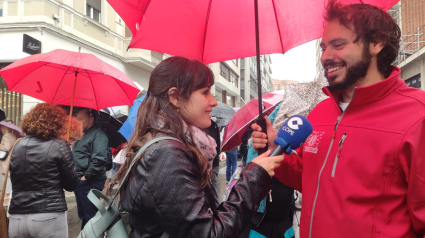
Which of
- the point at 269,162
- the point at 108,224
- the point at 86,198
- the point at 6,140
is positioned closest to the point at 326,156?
the point at 269,162

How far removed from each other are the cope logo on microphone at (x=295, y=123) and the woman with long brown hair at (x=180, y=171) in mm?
176

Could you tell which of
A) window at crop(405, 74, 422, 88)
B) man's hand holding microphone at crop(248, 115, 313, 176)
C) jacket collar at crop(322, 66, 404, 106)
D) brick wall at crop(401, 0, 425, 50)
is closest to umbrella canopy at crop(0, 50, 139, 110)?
man's hand holding microphone at crop(248, 115, 313, 176)

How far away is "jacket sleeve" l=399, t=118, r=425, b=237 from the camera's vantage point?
1.22 metres

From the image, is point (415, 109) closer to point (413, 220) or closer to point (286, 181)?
point (413, 220)

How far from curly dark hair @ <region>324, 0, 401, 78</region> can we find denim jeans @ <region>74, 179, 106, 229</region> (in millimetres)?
3897

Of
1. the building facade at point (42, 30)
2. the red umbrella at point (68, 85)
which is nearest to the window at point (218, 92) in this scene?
the building facade at point (42, 30)

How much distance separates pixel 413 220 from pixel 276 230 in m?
1.32

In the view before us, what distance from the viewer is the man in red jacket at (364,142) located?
1.29m

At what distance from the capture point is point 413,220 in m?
1.27

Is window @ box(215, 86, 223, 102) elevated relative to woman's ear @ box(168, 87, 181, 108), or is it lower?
elevated

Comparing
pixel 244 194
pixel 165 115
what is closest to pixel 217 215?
pixel 244 194

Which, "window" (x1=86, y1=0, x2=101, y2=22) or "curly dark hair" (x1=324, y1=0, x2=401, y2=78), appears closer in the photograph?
"curly dark hair" (x1=324, y1=0, x2=401, y2=78)

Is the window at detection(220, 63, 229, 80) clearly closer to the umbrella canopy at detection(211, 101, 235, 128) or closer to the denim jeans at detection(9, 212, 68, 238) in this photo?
the umbrella canopy at detection(211, 101, 235, 128)

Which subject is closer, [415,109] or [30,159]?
[415,109]
